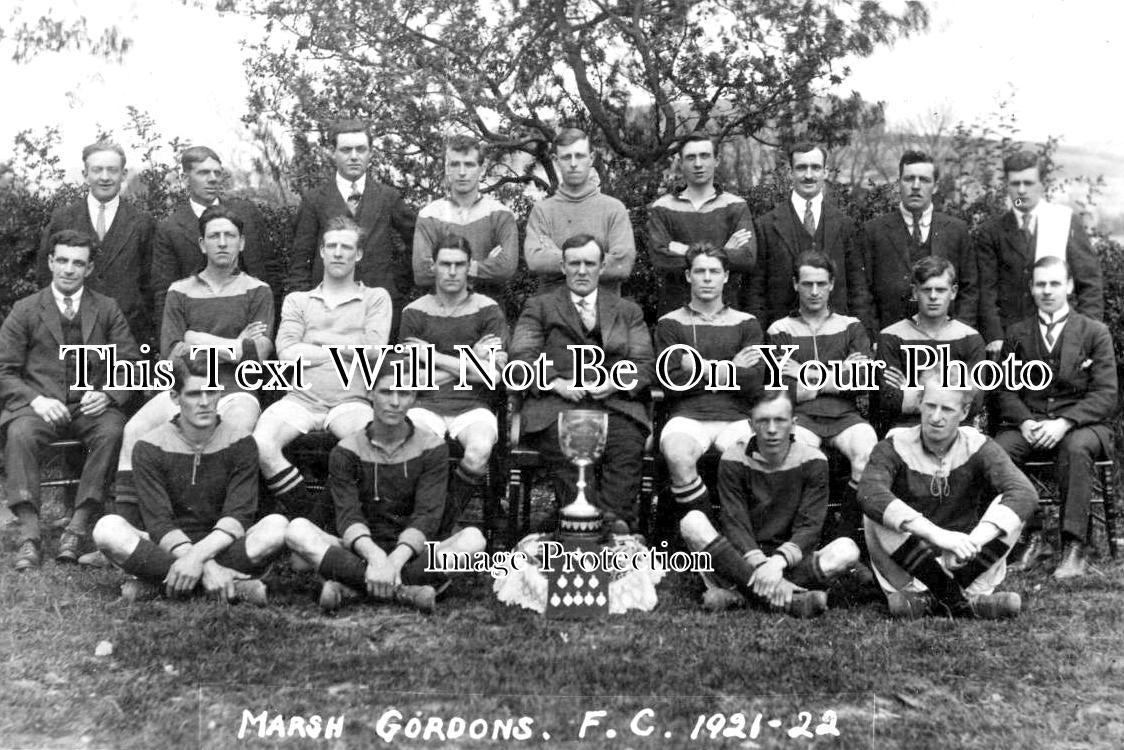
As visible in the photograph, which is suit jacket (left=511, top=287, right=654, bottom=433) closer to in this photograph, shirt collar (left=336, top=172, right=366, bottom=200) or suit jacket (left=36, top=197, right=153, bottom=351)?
shirt collar (left=336, top=172, right=366, bottom=200)

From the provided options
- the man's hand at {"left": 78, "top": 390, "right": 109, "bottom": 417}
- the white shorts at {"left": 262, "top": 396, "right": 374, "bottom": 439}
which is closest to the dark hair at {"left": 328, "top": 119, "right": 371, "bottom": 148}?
the white shorts at {"left": 262, "top": 396, "right": 374, "bottom": 439}

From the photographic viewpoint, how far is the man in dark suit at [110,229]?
19.7 ft

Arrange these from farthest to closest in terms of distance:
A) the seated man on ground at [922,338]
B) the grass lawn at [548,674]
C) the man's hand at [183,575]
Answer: the seated man on ground at [922,338] → the man's hand at [183,575] → the grass lawn at [548,674]

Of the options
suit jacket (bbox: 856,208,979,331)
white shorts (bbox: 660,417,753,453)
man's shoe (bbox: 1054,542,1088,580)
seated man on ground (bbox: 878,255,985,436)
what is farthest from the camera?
suit jacket (bbox: 856,208,979,331)

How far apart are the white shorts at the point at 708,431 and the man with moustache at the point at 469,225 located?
1.20m

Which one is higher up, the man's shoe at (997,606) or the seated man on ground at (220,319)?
the seated man on ground at (220,319)

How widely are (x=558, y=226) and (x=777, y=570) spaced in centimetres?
209

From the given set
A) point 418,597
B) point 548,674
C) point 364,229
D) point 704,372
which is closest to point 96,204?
point 364,229

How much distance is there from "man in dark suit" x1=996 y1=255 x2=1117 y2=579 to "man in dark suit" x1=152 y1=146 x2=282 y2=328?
3.69m

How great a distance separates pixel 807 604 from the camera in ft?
14.9

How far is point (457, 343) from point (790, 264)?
169 centimetres

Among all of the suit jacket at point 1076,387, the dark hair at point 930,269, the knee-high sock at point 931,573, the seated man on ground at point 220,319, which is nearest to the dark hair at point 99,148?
the seated man on ground at point 220,319

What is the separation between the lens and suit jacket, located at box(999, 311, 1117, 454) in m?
5.38

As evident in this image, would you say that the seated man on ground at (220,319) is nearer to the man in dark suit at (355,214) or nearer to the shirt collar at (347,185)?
the man in dark suit at (355,214)
